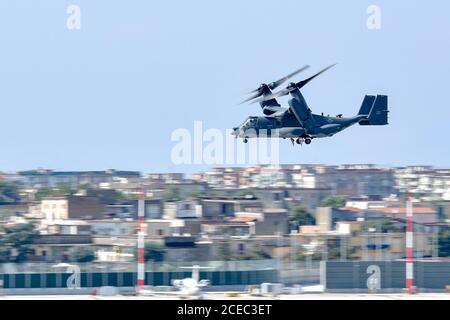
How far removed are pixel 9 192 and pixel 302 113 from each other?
74.1 ft

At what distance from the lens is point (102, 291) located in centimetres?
1620

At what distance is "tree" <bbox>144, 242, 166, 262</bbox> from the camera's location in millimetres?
29094

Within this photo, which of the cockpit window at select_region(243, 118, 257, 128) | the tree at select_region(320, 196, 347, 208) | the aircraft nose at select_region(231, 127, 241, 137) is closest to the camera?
the aircraft nose at select_region(231, 127, 241, 137)

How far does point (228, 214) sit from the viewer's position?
40625 mm

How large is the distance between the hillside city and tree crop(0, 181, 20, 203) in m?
0.08

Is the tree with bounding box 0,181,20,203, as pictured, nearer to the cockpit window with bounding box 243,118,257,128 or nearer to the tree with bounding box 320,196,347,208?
the tree with bounding box 320,196,347,208

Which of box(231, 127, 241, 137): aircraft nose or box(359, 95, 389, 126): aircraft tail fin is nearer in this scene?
box(231, 127, 241, 137): aircraft nose

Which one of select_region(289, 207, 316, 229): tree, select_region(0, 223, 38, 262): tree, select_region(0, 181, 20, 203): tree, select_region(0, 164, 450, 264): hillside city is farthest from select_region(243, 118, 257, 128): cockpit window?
select_region(0, 181, 20, 203): tree

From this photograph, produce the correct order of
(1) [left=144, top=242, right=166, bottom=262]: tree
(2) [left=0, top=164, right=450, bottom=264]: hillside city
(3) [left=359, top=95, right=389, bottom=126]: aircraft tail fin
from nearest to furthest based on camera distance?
(3) [left=359, top=95, right=389, bottom=126]: aircraft tail fin
(1) [left=144, top=242, right=166, bottom=262]: tree
(2) [left=0, top=164, right=450, bottom=264]: hillside city

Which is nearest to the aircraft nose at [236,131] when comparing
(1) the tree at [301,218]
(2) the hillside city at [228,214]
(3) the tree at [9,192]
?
(2) the hillside city at [228,214]

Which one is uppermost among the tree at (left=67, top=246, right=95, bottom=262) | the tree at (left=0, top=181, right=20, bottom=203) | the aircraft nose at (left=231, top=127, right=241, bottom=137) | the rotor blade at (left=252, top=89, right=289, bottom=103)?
the rotor blade at (left=252, top=89, right=289, bottom=103)

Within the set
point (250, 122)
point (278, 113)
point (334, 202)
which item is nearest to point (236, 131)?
point (250, 122)
